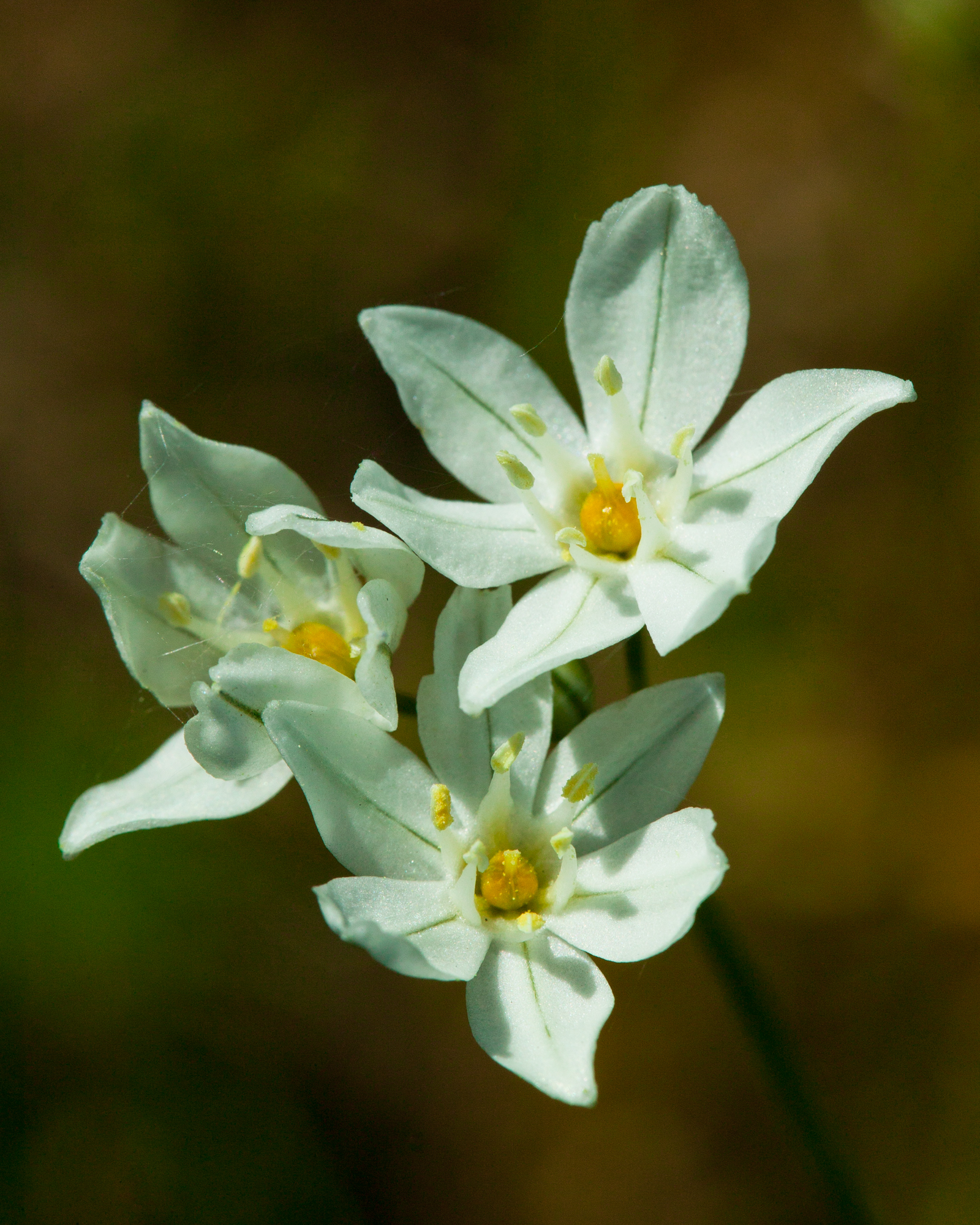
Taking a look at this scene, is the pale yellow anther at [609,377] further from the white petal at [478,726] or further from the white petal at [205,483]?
the white petal at [205,483]

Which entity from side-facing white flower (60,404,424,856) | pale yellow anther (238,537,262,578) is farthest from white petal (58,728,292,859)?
pale yellow anther (238,537,262,578)

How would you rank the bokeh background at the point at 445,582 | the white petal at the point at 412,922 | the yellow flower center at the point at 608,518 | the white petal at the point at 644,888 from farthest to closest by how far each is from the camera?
1. the bokeh background at the point at 445,582
2. the yellow flower center at the point at 608,518
3. the white petal at the point at 644,888
4. the white petal at the point at 412,922

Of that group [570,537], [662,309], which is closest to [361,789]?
[570,537]

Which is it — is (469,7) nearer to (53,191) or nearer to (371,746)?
(53,191)

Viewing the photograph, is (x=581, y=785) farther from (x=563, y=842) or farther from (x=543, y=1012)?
(x=543, y=1012)

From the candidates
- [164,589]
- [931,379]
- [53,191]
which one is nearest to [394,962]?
[164,589]

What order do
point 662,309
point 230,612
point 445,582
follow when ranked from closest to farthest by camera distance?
point 662,309 < point 230,612 < point 445,582

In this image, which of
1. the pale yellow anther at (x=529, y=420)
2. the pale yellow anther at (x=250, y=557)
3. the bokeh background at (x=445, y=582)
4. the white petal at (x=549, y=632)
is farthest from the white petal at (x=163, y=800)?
the bokeh background at (x=445, y=582)
